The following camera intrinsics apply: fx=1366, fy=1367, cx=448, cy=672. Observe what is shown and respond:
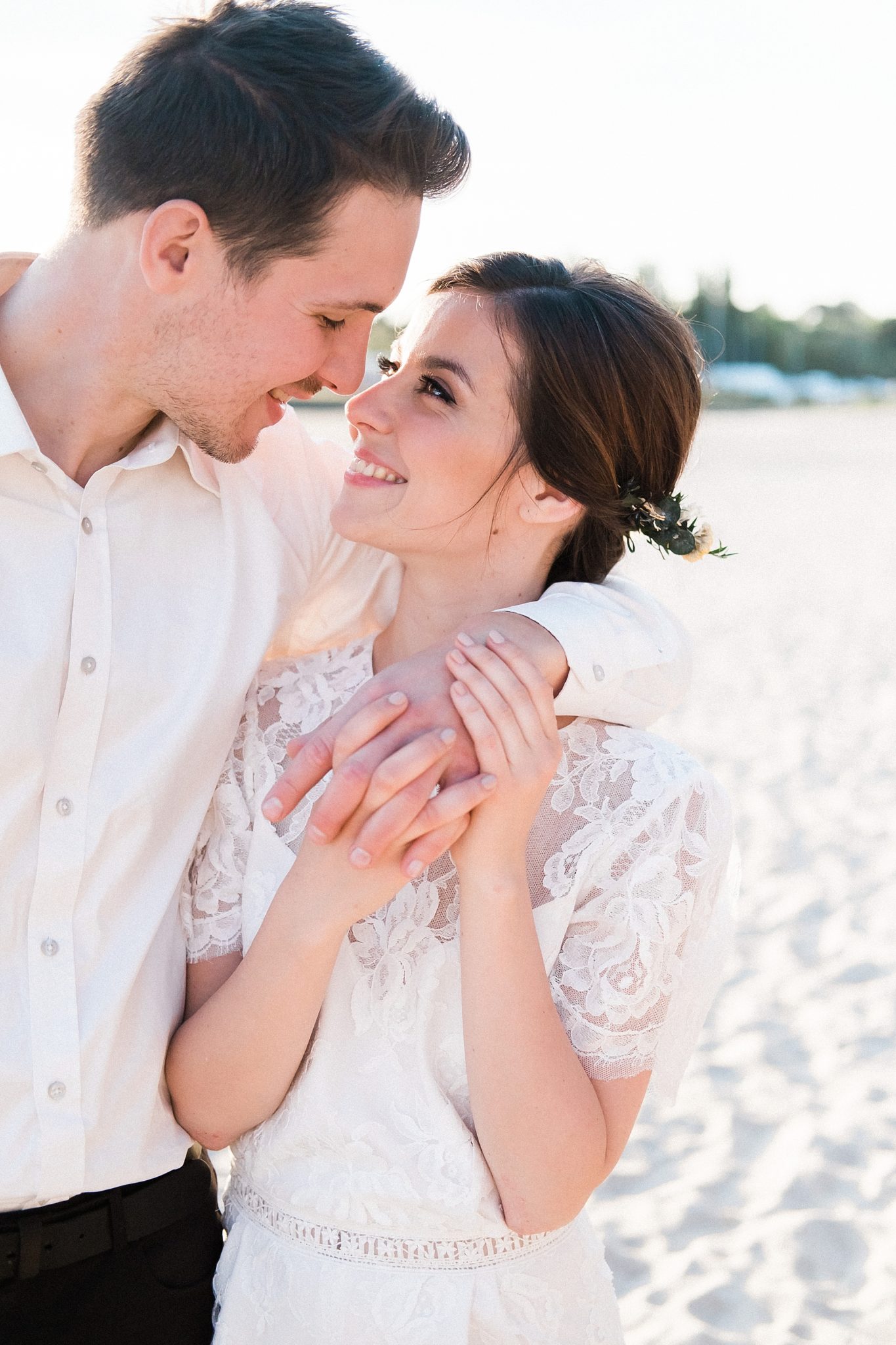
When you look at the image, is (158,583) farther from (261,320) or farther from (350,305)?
(350,305)

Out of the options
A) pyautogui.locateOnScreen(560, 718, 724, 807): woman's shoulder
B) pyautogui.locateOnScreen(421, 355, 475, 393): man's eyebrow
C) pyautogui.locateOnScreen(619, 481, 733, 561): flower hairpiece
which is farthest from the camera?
pyautogui.locateOnScreen(619, 481, 733, 561): flower hairpiece

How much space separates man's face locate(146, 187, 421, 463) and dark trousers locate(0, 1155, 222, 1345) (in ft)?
4.26

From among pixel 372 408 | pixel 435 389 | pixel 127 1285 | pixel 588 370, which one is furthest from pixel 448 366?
pixel 127 1285

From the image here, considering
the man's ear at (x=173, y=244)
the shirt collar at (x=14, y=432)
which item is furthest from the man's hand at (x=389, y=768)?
the man's ear at (x=173, y=244)

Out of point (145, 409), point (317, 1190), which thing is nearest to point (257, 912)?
point (317, 1190)

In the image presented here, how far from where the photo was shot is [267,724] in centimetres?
258

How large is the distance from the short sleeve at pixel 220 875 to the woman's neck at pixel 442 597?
0.45 metres

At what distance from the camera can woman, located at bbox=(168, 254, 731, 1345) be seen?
7.02 feet

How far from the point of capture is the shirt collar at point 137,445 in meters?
2.19

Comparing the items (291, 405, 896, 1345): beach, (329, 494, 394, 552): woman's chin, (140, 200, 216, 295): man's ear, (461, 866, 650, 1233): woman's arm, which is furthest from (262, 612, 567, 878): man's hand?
(291, 405, 896, 1345): beach

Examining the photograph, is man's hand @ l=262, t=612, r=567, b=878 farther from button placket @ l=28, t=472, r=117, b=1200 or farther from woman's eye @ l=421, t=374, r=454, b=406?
woman's eye @ l=421, t=374, r=454, b=406

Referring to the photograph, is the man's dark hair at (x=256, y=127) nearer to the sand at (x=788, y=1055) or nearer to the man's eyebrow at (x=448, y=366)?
the man's eyebrow at (x=448, y=366)

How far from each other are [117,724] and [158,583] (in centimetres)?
27

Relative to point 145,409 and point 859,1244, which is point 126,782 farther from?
point 859,1244
